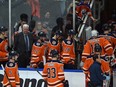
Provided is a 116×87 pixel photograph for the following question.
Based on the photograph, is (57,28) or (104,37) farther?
(57,28)

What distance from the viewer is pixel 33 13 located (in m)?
16.5

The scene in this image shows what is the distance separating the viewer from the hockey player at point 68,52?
47.9 feet

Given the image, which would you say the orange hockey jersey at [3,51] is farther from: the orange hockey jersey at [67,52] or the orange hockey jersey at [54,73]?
the orange hockey jersey at [54,73]

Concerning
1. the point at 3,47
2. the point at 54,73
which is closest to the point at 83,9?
the point at 3,47

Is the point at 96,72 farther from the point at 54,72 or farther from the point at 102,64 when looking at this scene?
the point at 54,72

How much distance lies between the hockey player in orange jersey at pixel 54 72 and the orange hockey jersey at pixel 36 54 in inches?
71.8

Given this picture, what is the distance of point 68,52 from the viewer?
48.1 ft

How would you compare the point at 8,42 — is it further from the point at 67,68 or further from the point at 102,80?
the point at 102,80

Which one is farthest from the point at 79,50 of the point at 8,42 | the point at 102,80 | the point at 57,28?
the point at 102,80

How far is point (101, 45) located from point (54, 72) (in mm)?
1863

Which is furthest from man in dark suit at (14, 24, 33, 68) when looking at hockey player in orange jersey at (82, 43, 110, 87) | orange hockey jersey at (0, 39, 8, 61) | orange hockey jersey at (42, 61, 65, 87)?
hockey player in orange jersey at (82, 43, 110, 87)

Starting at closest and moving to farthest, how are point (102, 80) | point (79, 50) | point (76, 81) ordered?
point (102, 80) < point (76, 81) < point (79, 50)

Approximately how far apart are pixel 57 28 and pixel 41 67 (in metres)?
1.81

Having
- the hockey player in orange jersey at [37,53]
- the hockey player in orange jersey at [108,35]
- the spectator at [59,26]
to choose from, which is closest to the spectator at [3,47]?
the hockey player in orange jersey at [37,53]
